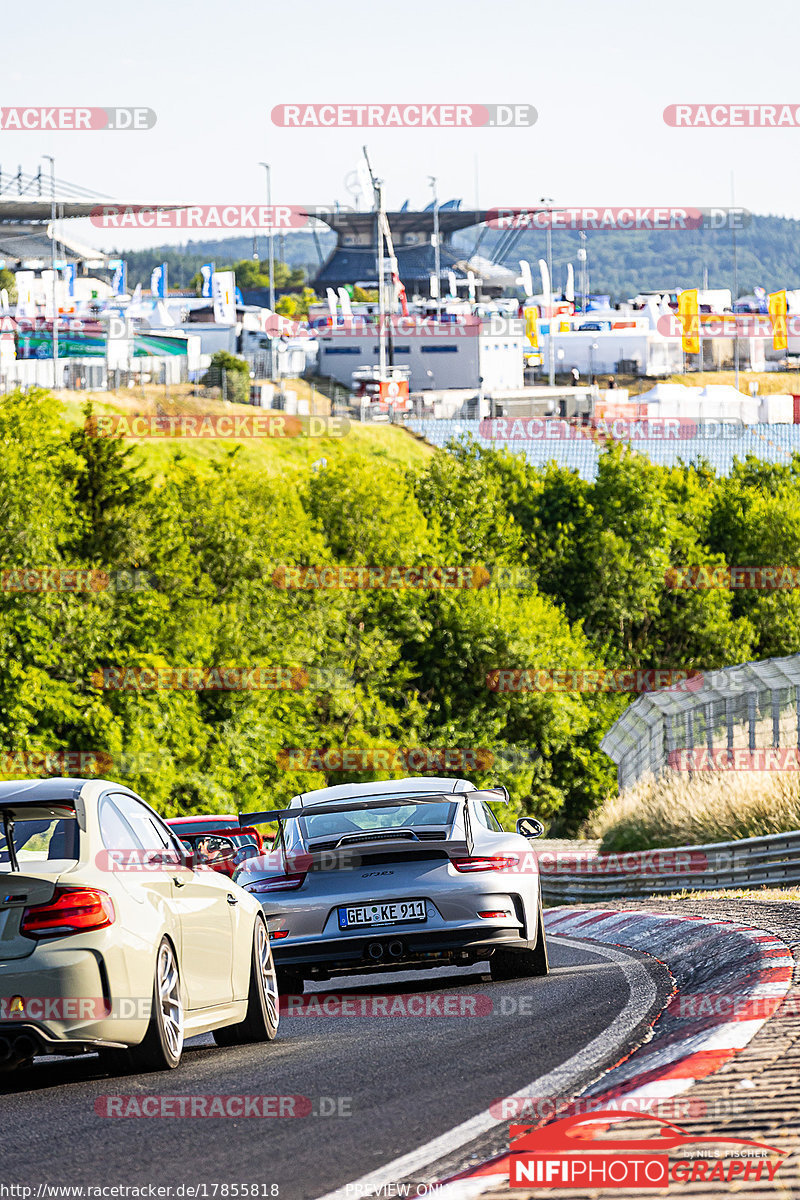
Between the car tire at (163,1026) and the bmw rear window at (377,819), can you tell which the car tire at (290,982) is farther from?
the car tire at (163,1026)

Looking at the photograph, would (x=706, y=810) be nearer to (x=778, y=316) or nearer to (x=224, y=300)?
(x=224, y=300)

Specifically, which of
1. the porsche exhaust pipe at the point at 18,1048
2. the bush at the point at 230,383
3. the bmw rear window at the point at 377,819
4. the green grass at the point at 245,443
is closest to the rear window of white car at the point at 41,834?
the porsche exhaust pipe at the point at 18,1048

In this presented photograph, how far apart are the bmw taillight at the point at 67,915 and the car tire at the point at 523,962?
4.67m

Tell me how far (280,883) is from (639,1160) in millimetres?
6195

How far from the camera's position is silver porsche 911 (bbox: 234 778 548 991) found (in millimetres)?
10625

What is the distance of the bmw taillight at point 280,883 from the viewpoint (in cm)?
1086

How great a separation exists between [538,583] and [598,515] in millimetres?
3967

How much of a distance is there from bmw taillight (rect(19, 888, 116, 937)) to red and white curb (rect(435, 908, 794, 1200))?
6.74 ft

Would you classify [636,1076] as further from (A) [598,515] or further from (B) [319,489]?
(A) [598,515]

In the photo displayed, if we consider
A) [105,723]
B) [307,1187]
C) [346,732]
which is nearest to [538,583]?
[346,732]

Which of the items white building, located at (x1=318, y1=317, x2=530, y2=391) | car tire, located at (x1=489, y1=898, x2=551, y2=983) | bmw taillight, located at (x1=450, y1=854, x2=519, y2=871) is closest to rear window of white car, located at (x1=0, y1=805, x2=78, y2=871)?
bmw taillight, located at (x1=450, y1=854, x2=519, y2=871)

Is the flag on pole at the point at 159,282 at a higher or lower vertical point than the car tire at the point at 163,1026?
higher

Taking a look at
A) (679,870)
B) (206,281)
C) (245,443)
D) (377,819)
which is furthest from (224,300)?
(377,819)

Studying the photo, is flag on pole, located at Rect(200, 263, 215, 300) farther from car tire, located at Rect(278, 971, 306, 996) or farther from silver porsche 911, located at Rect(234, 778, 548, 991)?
silver porsche 911, located at Rect(234, 778, 548, 991)
